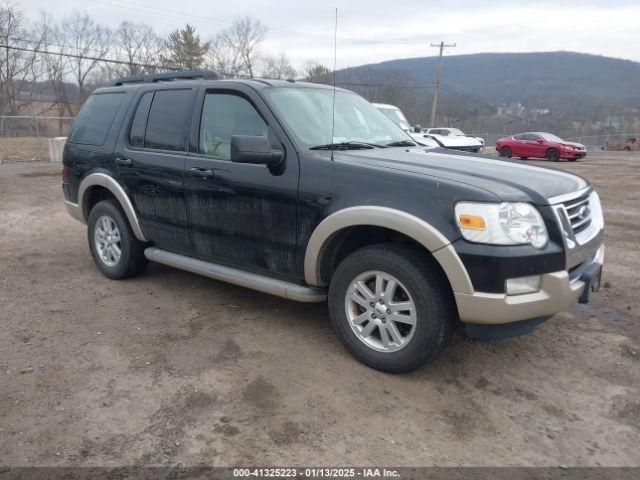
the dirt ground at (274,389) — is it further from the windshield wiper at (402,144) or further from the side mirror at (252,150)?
the windshield wiper at (402,144)

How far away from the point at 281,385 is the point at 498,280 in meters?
1.45

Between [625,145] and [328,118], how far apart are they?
136 feet

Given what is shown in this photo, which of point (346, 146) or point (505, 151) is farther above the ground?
point (346, 146)

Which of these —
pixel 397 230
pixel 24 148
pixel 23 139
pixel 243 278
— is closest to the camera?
pixel 397 230

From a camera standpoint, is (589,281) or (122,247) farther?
(122,247)

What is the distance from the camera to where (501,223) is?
2885 mm

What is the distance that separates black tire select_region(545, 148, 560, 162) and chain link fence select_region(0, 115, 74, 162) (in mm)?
21680

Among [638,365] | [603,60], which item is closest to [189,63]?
[638,365]

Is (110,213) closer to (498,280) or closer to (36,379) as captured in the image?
(36,379)

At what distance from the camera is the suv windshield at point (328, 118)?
3.81 meters

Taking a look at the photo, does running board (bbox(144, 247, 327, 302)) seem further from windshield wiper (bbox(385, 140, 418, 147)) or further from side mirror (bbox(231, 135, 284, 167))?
windshield wiper (bbox(385, 140, 418, 147))

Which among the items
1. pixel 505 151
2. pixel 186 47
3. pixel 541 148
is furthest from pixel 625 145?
pixel 186 47

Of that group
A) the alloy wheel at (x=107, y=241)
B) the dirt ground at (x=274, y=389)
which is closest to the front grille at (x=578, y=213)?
the dirt ground at (x=274, y=389)

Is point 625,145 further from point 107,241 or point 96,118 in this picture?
point 107,241
